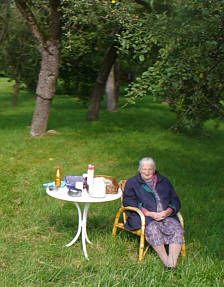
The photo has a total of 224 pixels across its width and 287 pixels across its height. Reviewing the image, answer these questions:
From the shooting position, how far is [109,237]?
18.6 feet

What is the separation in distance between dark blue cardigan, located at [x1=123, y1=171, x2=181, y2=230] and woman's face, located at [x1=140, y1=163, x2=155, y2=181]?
0.22 feet

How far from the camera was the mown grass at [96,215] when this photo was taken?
4.70 metres

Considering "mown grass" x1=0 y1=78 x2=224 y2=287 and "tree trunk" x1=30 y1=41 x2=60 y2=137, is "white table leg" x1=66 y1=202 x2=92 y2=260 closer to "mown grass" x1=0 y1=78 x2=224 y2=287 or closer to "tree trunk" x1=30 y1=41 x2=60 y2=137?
"mown grass" x1=0 y1=78 x2=224 y2=287

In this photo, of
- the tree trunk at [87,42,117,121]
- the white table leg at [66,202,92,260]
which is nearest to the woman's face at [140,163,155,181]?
the white table leg at [66,202,92,260]

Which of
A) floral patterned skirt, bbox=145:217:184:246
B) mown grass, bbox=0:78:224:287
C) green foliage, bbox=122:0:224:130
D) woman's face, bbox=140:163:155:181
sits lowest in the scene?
mown grass, bbox=0:78:224:287

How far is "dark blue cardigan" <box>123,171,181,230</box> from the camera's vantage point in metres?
5.41

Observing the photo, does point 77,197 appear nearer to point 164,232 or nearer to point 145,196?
point 145,196

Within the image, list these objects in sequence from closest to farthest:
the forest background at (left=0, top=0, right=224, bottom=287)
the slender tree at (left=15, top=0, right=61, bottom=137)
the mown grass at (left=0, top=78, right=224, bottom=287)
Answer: the mown grass at (left=0, top=78, right=224, bottom=287)
the forest background at (left=0, top=0, right=224, bottom=287)
the slender tree at (left=15, top=0, right=61, bottom=137)

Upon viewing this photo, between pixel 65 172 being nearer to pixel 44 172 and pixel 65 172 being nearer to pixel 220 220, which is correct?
pixel 44 172

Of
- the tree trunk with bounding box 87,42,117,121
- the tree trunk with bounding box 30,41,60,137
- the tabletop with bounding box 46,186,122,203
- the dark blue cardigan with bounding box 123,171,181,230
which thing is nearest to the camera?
the tabletop with bounding box 46,186,122,203

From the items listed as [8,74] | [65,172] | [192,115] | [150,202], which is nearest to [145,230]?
[150,202]

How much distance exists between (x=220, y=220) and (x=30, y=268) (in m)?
3.40

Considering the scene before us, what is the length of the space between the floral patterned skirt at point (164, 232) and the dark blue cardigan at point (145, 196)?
205 mm

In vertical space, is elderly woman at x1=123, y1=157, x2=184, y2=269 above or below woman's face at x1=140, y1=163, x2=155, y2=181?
below
